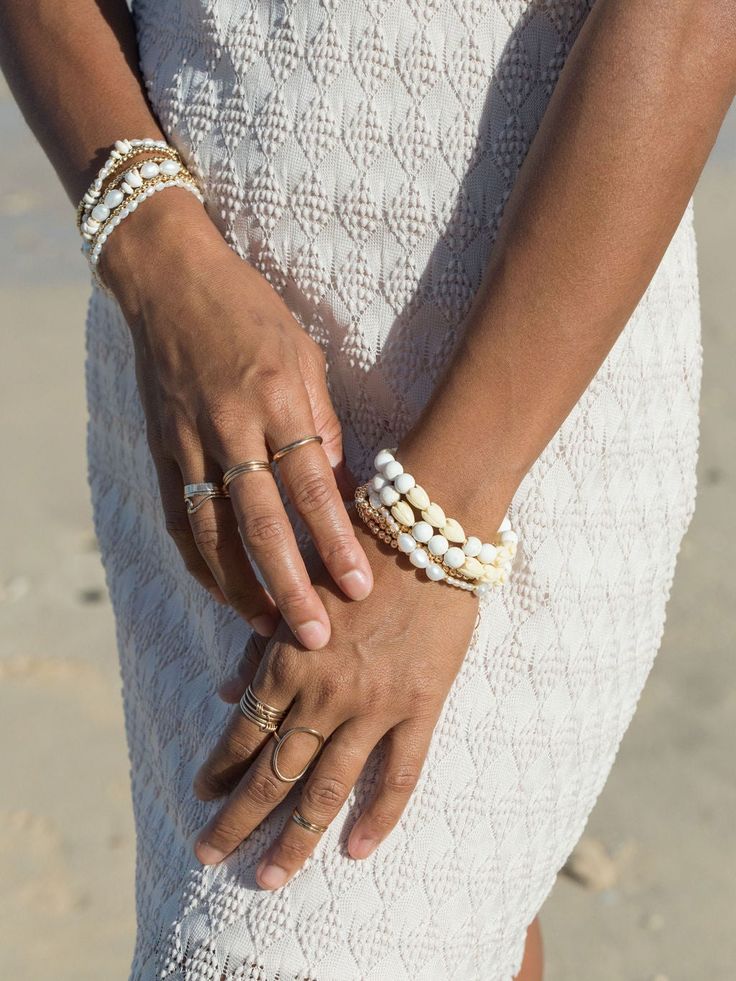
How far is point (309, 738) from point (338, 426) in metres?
0.34

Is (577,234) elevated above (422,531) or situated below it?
above

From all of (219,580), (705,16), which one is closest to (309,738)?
(219,580)

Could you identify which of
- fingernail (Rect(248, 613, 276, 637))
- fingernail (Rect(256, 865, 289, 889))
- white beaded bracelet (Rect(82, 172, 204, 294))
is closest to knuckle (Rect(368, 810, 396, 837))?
fingernail (Rect(256, 865, 289, 889))

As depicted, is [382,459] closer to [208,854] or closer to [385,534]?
[385,534]

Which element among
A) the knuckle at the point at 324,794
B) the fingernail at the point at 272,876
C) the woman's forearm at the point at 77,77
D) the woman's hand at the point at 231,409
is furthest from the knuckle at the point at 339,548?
the woman's forearm at the point at 77,77

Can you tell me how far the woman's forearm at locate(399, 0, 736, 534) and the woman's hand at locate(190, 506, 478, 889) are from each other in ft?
0.33

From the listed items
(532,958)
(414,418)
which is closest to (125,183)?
(414,418)

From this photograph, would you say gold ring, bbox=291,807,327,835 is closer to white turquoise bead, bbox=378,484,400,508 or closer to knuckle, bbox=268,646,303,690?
knuckle, bbox=268,646,303,690

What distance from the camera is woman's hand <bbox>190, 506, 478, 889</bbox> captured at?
42.6 inches

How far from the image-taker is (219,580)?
119 cm

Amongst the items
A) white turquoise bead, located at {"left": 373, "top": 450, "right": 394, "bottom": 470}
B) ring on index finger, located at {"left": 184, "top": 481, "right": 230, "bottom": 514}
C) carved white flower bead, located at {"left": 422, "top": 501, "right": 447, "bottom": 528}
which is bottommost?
ring on index finger, located at {"left": 184, "top": 481, "right": 230, "bottom": 514}

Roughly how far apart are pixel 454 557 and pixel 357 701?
0.17 meters

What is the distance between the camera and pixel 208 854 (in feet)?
3.87

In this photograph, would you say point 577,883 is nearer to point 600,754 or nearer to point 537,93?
point 600,754
